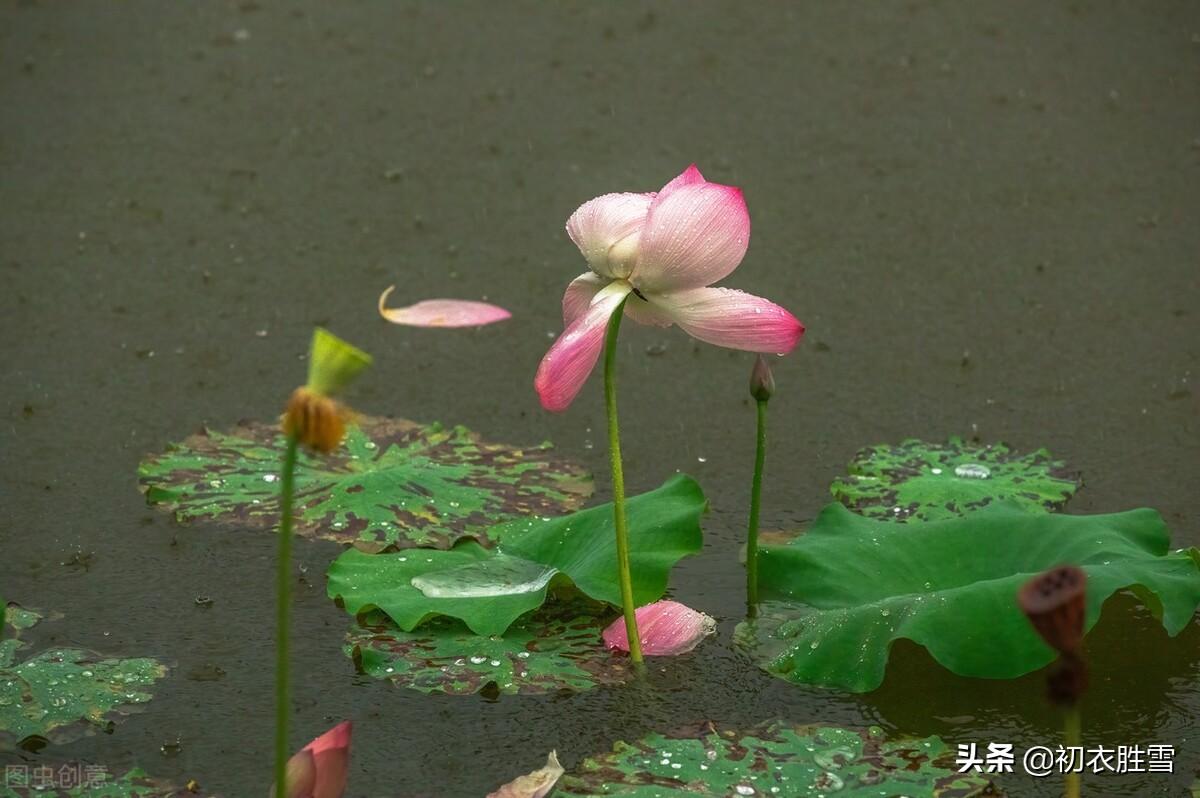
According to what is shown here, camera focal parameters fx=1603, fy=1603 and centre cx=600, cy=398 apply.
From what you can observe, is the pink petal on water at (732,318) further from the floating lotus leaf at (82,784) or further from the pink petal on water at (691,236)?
the floating lotus leaf at (82,784)

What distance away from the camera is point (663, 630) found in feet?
4.96

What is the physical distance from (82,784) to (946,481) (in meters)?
0.98

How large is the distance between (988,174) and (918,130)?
204 mm

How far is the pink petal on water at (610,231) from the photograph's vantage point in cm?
134

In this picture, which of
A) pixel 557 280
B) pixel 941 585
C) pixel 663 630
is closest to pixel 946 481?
pixel 941 585

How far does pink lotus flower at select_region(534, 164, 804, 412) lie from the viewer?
1322 millimetres

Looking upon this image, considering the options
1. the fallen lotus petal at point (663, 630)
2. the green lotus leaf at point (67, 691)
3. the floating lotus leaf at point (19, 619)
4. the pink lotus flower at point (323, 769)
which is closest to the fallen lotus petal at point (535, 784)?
the pink lotus flower at point (323, 769)

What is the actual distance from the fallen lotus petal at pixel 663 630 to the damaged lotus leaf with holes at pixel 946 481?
30cm

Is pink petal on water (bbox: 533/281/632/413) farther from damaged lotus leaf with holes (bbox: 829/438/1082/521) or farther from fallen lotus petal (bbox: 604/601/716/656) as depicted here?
damaged lotus leaf with holes (bbox: 829/438/1082/521)

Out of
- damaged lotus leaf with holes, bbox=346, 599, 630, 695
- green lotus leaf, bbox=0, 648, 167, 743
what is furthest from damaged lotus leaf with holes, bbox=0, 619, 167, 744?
damaged lotus leaf with holes, bbox=346, 599, 630, 695

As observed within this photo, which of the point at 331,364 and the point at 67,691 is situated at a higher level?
the point at 331,364

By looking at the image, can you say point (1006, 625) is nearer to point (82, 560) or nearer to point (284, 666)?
point (284, 666)

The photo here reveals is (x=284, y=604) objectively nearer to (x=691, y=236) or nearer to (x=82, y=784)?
(x=82, y=784)

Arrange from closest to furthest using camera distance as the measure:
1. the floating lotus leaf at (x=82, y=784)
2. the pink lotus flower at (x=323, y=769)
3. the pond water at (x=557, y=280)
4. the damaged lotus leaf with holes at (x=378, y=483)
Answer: the pink lotus flower at (x=323, y=769)
the floating lotus leaf at (x=82, y=784)
the pond water at (x=557, y=280)
the damaged lotus leaf with holes at (x=378, y=483)
